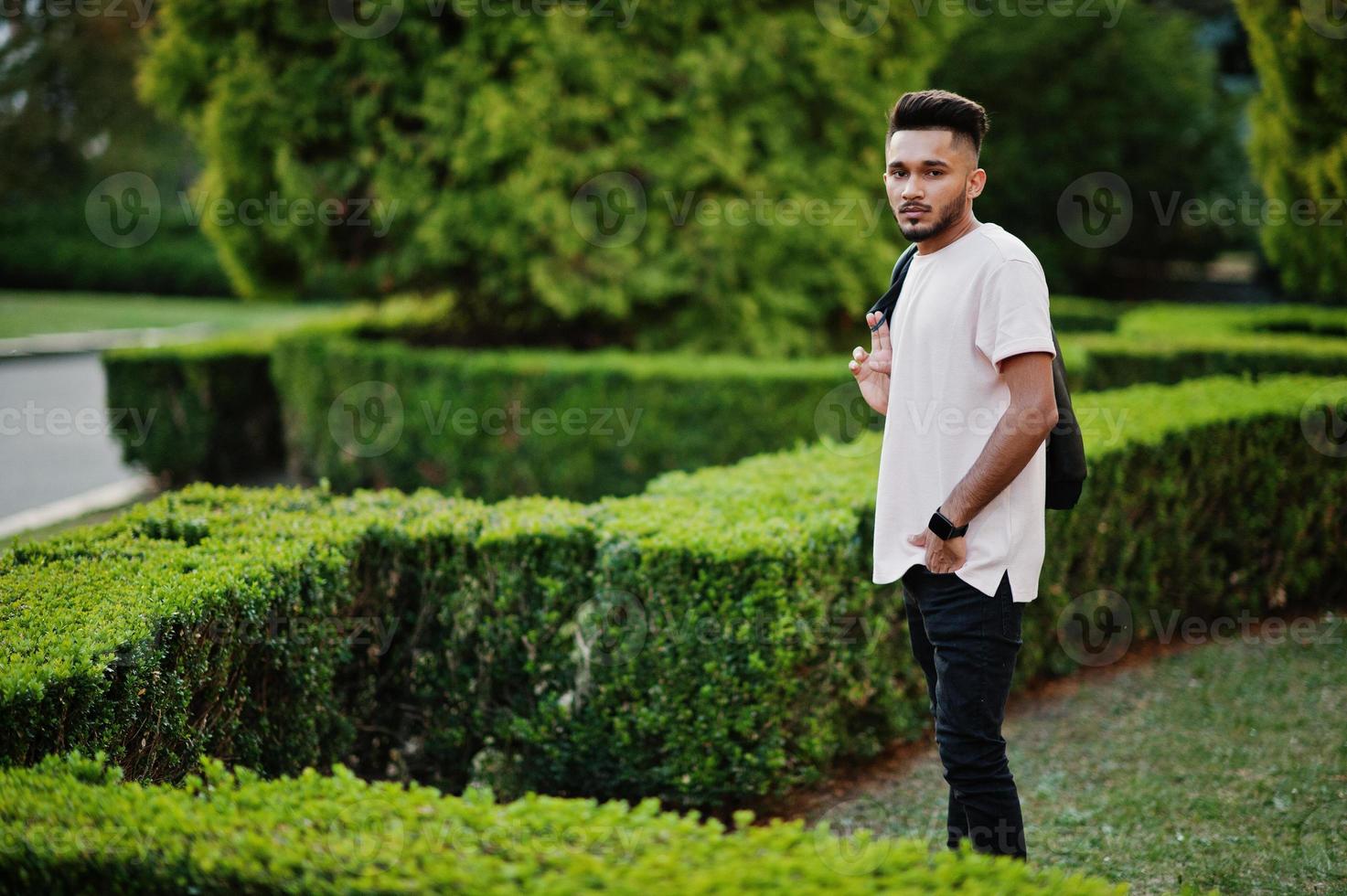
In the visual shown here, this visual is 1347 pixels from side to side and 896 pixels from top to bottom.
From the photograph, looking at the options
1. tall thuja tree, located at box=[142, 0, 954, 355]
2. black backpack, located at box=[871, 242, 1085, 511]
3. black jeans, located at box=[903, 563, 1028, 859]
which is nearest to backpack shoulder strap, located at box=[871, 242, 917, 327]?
black backpack, located at box=[871, 242, 1085, 511]

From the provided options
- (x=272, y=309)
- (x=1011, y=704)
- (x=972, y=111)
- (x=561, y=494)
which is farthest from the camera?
(x=272, y=309)

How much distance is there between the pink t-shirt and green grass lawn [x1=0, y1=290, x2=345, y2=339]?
21.1 meters

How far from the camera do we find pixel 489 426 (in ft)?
31.6

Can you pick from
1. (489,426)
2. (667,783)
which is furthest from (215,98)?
(667,783)

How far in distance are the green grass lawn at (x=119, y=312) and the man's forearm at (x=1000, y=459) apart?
2137 cm

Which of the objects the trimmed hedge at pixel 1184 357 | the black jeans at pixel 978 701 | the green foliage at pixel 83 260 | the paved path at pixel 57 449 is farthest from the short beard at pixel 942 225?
the green foliage at pixel 83 260

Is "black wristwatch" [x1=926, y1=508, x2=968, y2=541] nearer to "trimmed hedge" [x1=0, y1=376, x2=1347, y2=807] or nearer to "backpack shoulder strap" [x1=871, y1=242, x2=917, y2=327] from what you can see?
"backpack shoulder strap" [x1=871, y1=242, x2=917, y2=327]

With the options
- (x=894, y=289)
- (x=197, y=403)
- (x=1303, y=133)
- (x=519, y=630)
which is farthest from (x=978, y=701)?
(x=197, y=403)

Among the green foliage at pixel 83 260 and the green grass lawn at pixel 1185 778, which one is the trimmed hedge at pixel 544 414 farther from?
the green foliage at pixel 83 260

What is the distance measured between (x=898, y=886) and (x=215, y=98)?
10708 mm

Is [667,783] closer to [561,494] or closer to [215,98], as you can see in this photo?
[561,494]

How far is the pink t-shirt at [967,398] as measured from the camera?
2818mm

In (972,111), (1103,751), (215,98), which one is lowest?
(1103,751)

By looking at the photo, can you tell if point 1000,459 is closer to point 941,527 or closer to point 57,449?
point 941,527
